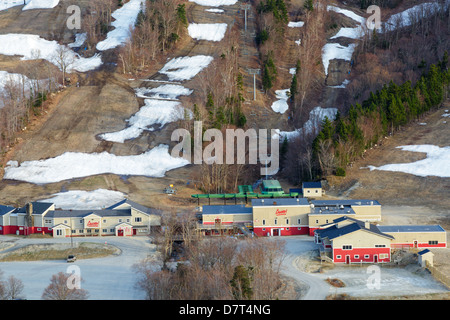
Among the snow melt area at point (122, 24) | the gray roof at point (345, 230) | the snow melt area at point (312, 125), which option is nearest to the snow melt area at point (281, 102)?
the snow melt area at point (312, 125)

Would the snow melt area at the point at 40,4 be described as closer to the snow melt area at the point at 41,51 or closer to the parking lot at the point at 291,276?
the snow melt area at the point at 41,51

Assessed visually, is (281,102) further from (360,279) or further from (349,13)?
(360,279)

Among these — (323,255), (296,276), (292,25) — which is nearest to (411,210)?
(323,255)

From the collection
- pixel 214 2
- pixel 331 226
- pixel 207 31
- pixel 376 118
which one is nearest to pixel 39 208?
pixel 331 226

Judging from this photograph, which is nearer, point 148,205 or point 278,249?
point 278,249

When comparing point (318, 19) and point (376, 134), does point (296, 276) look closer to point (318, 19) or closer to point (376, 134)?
point (376, 134)
